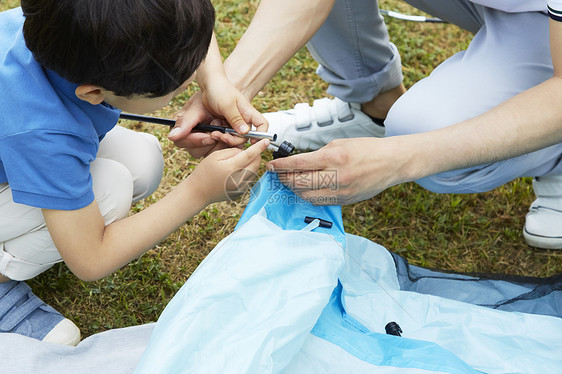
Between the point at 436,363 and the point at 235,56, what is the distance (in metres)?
0.80

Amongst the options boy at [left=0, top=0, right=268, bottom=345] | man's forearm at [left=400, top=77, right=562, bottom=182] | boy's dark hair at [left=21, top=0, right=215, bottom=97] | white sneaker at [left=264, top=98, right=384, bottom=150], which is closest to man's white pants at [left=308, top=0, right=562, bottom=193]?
man's forearm at [left=400, top=77, right=562, bottom=182]

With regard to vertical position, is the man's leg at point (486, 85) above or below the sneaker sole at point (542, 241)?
above

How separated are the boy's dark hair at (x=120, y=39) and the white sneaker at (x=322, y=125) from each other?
31.6 inches

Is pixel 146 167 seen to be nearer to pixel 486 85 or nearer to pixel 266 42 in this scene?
pixel 266 42

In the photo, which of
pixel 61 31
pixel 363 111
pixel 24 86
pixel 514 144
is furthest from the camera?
pixel 363 111

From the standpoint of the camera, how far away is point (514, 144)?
1.06 m

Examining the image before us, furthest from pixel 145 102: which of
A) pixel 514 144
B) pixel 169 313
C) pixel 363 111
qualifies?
pixel 363 111

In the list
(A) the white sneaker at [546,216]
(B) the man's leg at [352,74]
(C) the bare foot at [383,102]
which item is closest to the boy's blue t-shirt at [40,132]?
(B) the man's leg at [352,74]

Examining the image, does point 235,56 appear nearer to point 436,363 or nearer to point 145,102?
point 145,102

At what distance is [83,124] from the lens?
3.27 ft

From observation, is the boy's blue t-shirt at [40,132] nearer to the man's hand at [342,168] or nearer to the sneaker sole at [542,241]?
the man's hand at [342,168]

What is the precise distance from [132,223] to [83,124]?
0.23 m

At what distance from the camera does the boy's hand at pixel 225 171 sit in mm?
1059

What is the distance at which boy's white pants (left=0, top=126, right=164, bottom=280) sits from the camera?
3.77ft
